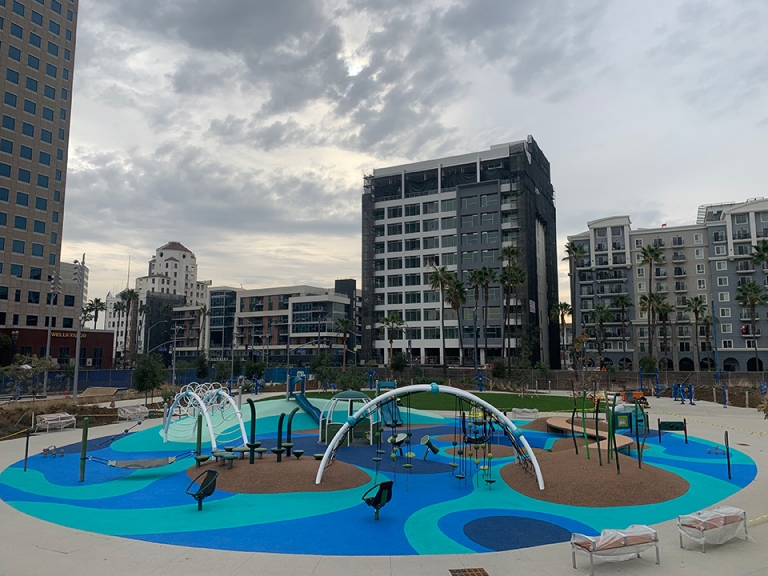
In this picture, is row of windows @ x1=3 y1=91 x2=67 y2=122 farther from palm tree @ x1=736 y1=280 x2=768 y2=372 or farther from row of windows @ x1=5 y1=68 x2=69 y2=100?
palm tree @ x1=736 y1=280 x2=768 y2=372

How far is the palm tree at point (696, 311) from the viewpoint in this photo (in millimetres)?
82250

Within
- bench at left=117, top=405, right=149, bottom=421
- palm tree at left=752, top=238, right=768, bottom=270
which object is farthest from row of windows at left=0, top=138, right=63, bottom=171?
Answer: palm tree at left=752, top=238, right=768, bottom=270

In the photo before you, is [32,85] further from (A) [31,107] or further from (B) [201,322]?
(B) [201,322]

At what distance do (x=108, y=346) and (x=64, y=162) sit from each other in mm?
27050

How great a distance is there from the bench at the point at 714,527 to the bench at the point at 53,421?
3249 cm

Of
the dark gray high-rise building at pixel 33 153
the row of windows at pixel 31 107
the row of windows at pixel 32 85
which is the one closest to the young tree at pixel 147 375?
the dark gray high-rise building at pixel 33 153

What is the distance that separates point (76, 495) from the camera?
17.8 metres

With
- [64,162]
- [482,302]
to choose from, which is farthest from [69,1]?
[482,302]

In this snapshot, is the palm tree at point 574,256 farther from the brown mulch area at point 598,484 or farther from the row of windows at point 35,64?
the row of windows at point 35,64

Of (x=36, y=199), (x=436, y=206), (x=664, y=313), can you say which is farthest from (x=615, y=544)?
(x=436, y=206)

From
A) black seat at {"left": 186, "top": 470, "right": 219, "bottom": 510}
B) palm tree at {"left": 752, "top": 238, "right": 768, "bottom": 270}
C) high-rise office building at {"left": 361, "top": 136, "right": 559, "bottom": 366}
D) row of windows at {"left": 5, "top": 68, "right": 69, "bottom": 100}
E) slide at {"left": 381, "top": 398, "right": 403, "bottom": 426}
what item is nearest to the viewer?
black seat at {"left": 186, "top": 470, "right": 219, "bottom": 510}

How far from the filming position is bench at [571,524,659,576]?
35.8 feet

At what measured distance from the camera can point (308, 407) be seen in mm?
36812

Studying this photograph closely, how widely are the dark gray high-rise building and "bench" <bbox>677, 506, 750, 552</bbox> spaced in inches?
2894
